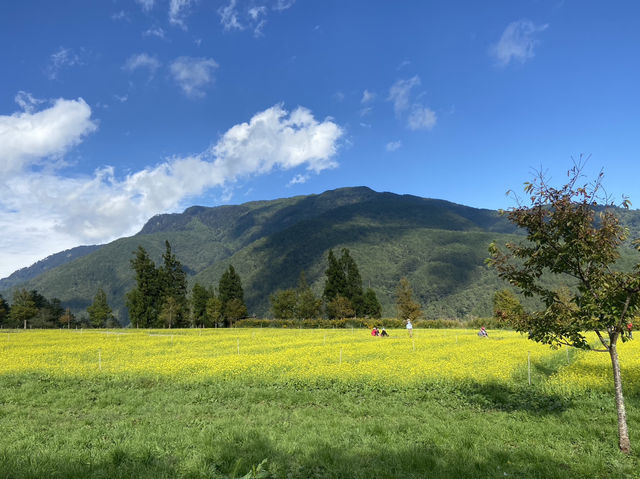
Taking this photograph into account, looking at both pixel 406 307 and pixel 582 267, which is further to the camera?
pixel 406 307

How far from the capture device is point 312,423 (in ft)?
37.4

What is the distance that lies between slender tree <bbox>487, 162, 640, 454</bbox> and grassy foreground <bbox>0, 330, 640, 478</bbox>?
2590 millimetres

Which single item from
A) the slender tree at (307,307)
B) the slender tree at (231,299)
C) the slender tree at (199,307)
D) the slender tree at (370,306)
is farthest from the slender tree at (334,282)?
the slender tree at (199,307)

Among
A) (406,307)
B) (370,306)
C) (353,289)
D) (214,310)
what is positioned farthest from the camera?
(353,289)

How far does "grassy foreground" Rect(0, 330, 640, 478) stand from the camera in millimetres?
8242

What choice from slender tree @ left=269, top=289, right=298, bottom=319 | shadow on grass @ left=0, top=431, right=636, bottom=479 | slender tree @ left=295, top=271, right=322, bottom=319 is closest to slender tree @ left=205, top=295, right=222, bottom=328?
slender tree @ left=269, top=289, right=298, bottom=319

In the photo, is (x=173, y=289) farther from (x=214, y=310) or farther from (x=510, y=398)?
(x=510, y=398)

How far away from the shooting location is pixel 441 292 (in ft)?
634

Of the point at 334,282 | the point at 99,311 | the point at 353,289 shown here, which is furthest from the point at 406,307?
the point at 99,311

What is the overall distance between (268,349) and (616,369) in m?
30.0

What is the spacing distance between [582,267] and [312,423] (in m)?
8.71

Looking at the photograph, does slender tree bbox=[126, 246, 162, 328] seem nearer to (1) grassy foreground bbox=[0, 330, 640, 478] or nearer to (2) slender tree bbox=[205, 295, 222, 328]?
(2) slender tree bbox=[205, 295, 222, 328]

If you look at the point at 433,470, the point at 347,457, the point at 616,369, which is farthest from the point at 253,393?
the point at 616,369

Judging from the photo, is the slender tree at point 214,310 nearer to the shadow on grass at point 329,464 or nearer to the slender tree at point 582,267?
the shadow on grass at point 329,464
